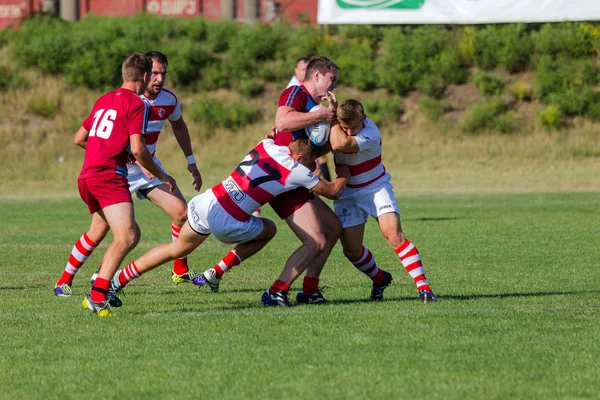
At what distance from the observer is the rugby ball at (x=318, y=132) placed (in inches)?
317

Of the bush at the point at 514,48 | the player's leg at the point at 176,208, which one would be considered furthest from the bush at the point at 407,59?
the player's leg at the point at 176,208

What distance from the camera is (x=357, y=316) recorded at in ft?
25.7

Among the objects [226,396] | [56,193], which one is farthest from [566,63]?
[226,396]

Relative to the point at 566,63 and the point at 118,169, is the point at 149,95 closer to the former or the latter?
the point at 118,169

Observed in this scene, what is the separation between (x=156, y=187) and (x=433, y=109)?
22.5 metres

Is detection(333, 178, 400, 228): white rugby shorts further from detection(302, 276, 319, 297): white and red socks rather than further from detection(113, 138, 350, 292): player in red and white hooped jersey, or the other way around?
detection(302, 276, 319, 297): white and red socks

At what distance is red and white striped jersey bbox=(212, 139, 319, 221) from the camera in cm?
798

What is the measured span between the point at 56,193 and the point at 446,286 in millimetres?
19350

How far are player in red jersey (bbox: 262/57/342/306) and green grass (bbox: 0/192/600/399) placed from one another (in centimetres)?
28

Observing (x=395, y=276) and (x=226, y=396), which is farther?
(x=395, y=276)

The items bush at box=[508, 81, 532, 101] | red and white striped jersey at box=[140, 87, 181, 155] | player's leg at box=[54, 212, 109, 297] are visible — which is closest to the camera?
player's leg at box=[54, 212, 109, 297]

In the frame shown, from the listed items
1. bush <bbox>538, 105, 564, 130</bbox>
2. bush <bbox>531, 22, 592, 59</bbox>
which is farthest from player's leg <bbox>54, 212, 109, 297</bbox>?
bush <bbox>531, 22, 592, 59</bbox>

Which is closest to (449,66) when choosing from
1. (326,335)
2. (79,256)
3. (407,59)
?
(407,59)

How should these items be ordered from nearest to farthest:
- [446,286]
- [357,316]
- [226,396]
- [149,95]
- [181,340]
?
[226,396] → [181,340] → [357,316] → [446,286] → [149,95]
